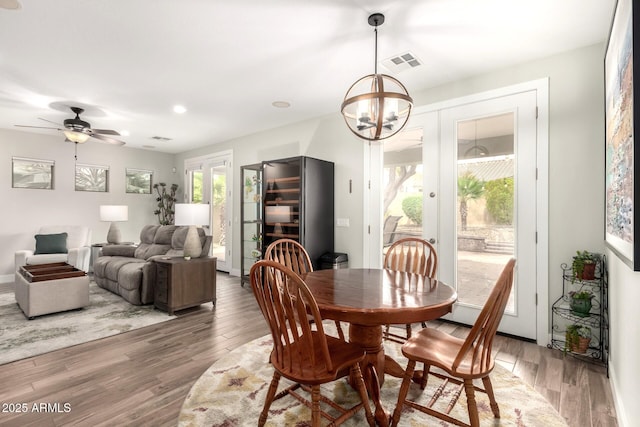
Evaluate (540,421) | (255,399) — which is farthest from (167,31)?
(540,421)

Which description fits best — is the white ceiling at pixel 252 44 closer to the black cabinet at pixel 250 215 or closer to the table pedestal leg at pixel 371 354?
the black cabinet at pixel 250 215

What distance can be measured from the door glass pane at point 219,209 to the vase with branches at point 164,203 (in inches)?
51.8

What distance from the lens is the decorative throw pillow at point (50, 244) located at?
526cm

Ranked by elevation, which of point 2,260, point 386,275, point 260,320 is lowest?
point 260,320

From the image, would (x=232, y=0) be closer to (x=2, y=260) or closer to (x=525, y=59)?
(x=525, y=59)

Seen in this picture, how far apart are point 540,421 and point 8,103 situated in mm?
6417

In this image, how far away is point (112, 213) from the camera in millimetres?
6188

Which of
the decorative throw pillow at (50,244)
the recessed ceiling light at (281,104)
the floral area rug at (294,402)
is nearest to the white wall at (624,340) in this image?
the floral area rug at (294,402)

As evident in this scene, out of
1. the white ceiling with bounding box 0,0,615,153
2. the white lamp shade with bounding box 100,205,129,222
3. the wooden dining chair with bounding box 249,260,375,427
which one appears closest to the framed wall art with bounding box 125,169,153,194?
the white lamp shade with bounding box 100,205,129,222

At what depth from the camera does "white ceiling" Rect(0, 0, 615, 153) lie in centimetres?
227

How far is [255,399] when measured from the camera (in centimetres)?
203

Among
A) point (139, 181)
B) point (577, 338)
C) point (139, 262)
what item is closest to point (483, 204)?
point (577, 338)

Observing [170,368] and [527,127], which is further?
[527,127]

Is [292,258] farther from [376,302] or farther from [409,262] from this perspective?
[376,302]
